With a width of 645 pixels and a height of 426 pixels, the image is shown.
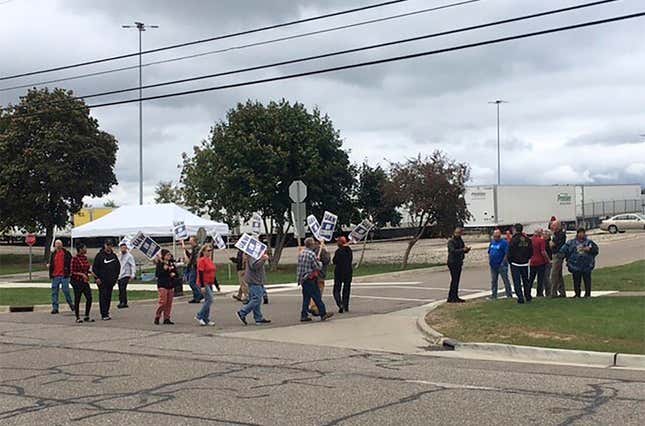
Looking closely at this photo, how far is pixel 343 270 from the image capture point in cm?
1723

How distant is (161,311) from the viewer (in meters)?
16.5

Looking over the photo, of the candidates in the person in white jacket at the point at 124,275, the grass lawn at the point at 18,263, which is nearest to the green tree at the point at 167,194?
the grass lawn at the point at 18,263

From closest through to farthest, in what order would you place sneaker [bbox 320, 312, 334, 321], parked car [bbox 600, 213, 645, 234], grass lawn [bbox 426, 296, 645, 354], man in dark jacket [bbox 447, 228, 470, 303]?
grass lawn [bbox 426, 296, 645, 354] < sneaker [bbox 320, 312, 334, 321] < man in dark jacket [bbox 447, 228, 470, 303] < parked car [bbox 600, 213, 645, 234]

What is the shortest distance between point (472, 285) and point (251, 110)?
54.1 ft

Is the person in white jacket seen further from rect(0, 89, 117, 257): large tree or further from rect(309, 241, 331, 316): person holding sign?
rect(0, 89, 117, 257): large tree

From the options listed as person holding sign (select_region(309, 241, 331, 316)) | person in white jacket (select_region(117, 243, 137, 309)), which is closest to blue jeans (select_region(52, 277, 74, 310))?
person in white jacket (select_region(117, 243, 137, 309))

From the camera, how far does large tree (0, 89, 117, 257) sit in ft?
153

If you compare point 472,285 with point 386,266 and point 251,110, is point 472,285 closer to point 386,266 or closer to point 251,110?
point 386,266

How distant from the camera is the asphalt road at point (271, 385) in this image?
7.53 m

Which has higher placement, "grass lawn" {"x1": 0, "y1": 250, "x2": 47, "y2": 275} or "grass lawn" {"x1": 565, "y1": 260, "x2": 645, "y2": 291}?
"grass lawn" {"x1": 565, "y1": 260, "x2": 645, "y2": 291}

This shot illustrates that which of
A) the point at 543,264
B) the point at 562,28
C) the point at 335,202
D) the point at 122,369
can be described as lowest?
the point at 122,369

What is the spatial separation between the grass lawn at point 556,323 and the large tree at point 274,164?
1891 centimetres

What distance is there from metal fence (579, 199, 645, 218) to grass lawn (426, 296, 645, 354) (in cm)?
5434

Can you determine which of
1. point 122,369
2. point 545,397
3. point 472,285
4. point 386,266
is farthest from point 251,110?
point 545,397
